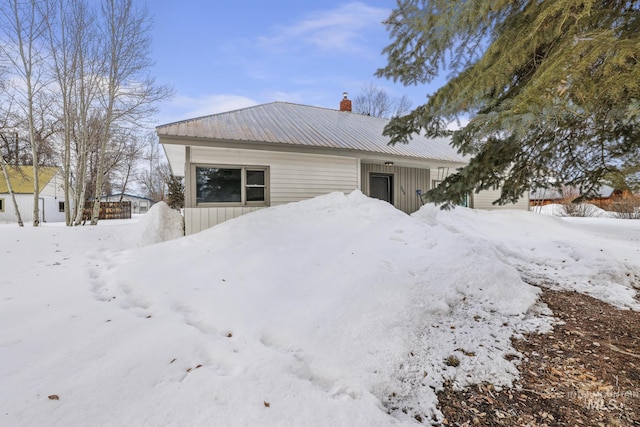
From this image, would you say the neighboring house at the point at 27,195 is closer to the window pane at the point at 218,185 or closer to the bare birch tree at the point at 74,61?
the bare birch tree at the point at 74,61

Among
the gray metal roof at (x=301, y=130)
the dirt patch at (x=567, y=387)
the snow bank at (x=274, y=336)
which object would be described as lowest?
the dirt patch at (x=567, y=387)

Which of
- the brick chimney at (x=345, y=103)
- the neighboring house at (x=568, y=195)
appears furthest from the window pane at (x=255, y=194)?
the brick chimney at (x=345, y=103)

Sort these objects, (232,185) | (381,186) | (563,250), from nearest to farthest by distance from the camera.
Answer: (563,250) < (232,185) < (381,186)

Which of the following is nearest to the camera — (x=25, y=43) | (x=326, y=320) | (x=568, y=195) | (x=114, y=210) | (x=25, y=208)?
(x=326, y=320)

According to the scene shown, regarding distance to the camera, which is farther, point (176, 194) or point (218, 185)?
point (176, 194)

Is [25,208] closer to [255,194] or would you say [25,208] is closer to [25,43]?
[25,43]

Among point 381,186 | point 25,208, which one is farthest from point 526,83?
point 25,208

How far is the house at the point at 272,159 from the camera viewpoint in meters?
7.30

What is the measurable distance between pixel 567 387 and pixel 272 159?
737 centimetres

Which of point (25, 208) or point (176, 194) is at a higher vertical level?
point (176, 194)

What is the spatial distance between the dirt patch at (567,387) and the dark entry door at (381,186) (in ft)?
26.2

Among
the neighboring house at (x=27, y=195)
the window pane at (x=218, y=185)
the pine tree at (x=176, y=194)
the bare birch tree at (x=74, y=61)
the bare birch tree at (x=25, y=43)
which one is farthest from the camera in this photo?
the neighboring house at (x=27, y=195)

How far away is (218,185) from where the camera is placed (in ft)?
25.2

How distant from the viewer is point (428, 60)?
3777 millimetres
